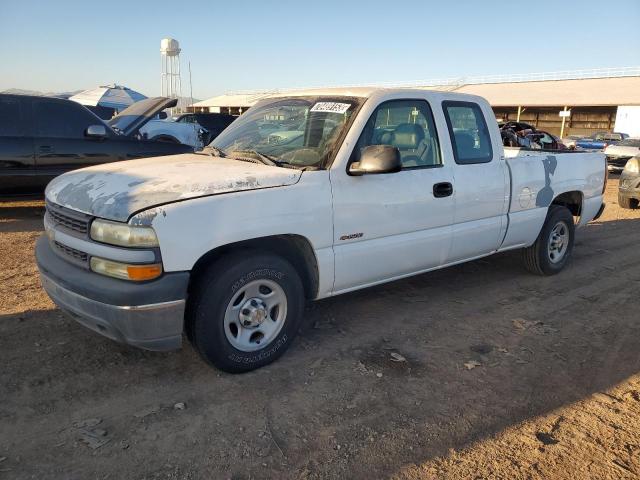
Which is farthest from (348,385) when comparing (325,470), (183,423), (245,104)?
(245,104)

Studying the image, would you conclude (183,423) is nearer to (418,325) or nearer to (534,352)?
(418,325)

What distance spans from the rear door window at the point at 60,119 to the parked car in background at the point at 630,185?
10071mm

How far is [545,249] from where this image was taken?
5.76m

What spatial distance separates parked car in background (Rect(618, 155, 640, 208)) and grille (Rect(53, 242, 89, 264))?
10.6 m

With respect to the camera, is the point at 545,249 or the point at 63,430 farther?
the point at 545,249

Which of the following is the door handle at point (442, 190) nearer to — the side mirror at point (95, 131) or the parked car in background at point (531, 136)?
the side mirror at point (95, 131)

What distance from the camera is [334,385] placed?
3.41m

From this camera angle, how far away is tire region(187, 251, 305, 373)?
3.21 metres

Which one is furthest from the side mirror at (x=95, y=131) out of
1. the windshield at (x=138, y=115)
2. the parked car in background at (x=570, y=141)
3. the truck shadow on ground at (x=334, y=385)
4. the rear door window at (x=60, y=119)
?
the parked car in background at (x=570, y=141)

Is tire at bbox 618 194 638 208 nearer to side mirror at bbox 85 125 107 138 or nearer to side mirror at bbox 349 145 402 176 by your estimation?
side mirror at bbox 349 145 402 176

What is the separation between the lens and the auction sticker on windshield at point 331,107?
399 cm

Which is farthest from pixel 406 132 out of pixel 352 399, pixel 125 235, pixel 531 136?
pixel 531 136

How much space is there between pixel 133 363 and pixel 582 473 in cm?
280

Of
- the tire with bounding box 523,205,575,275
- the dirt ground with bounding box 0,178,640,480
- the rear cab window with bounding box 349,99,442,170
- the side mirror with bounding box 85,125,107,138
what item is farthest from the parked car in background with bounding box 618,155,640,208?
the side mirror with bounding box 85,125,107,138
